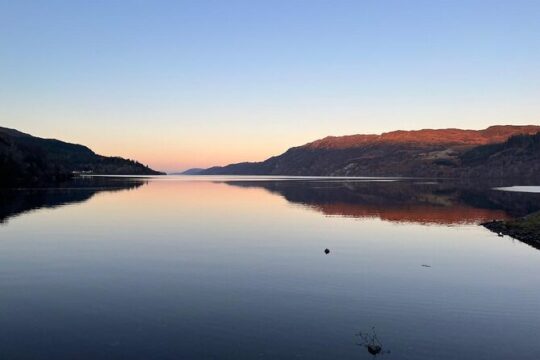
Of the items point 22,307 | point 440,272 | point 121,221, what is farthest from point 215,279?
point 121,221

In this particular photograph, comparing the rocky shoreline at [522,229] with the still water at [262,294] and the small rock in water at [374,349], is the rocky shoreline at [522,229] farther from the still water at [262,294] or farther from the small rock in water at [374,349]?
the small rock in water at [374,349]

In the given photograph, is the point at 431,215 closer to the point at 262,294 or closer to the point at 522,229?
the point at 522,229

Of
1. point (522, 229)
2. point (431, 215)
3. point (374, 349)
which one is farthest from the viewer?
point (431, 215)

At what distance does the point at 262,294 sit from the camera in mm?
30484

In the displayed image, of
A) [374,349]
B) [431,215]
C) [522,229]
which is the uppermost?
[374,349]

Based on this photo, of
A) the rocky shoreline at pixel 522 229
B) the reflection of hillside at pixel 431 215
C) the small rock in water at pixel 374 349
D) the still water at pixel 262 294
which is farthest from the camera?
the reflection of hillside at pixel 431 215

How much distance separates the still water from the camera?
70.7ft

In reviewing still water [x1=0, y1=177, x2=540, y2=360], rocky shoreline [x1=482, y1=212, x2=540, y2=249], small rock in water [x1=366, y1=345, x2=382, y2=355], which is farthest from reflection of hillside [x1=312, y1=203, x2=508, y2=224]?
small rock in water [x1=366, y1=345, x2=382, y2=355]

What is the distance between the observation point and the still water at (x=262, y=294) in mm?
21562

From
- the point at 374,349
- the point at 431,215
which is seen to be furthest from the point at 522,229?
the point at 374,349

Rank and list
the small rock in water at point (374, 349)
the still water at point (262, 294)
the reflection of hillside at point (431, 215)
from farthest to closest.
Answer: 1. the reflection of hillside at point (431, 215)
2. the still water at point (262, 294)
3. the small rock in water at point (374, 349)

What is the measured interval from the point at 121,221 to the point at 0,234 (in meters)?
19.8

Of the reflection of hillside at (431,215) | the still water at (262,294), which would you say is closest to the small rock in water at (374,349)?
the still water at (262,294)

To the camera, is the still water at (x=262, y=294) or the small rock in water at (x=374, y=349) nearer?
the small rock in water at (x=374, y=349)
